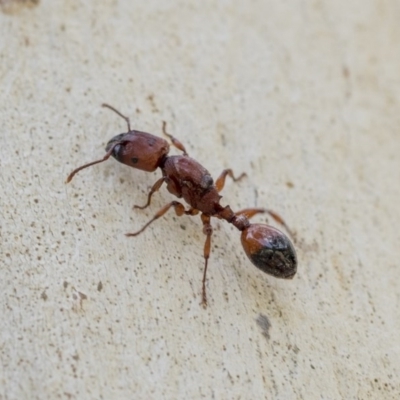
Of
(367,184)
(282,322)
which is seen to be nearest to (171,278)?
(282,322)

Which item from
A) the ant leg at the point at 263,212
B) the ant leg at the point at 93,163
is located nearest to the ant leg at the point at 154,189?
the ant leg at the point at 93,163

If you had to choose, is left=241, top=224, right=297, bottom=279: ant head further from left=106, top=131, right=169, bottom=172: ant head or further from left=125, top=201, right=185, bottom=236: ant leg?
left=106, top=131, right=169, bottom=172: ant head

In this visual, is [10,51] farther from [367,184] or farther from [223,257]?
[367,184]

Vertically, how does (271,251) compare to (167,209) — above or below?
above

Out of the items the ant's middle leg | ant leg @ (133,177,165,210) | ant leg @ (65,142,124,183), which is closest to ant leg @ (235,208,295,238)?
the ant's middle leg

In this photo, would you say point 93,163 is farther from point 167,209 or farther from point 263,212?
point 263,212

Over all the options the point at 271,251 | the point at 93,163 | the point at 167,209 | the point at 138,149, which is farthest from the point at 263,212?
the point at 93,163

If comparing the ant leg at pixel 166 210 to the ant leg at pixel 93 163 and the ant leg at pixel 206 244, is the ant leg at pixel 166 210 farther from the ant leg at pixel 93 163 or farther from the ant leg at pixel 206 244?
the ant leg at pixel 93 163
